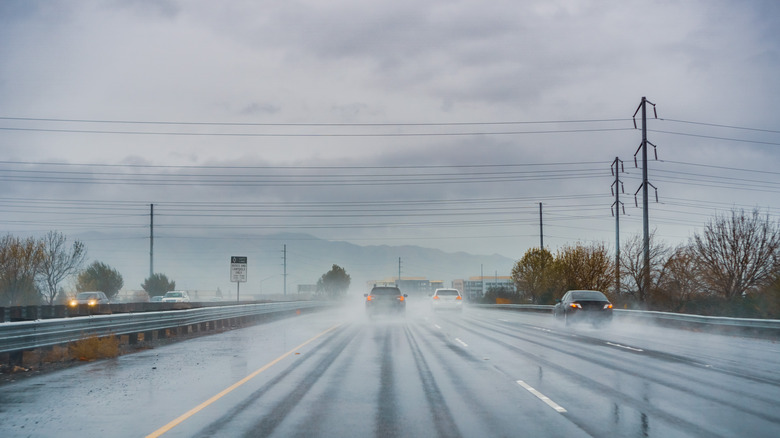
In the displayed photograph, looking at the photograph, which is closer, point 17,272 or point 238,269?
point 238,269

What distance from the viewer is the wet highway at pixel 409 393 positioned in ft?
26.4

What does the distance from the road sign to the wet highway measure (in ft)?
60.5

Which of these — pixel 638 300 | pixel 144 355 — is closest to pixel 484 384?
pixel 144 355

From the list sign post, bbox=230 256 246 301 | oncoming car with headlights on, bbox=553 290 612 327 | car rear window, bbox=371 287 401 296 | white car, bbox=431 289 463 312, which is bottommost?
white car, bbox=431 289 463 312

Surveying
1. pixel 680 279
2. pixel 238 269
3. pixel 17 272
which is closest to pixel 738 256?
pixel 680 279

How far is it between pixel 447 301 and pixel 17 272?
36.5 metres

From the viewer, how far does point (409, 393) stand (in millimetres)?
10602

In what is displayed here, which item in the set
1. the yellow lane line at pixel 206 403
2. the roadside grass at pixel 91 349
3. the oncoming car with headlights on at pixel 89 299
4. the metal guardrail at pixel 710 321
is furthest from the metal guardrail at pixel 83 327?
the oncoming car with headlights on at pixel 89 299

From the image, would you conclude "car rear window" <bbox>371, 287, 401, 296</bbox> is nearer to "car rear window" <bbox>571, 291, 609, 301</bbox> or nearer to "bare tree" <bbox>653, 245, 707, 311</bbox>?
"car rear window" <bbox>571, 291, 609, 301</bbox>

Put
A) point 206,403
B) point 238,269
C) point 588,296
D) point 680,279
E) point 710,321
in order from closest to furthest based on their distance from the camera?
point 206,403 → point 710,321 → point 588,296 → point 238,269 → point 680,279

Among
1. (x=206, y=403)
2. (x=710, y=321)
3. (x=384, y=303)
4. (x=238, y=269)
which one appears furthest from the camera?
(x=238, y=269)

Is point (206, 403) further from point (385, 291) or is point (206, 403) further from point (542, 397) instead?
point (385, 291)

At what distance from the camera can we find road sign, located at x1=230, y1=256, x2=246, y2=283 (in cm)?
3700

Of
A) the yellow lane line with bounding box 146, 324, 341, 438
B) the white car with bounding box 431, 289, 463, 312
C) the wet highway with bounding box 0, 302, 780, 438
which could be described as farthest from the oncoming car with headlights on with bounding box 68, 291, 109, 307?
the yellow lane line with bounding box 146, 324, 341, 438
